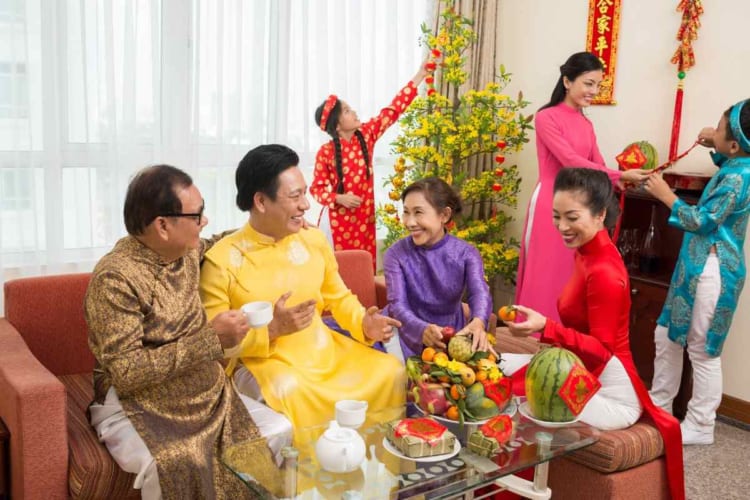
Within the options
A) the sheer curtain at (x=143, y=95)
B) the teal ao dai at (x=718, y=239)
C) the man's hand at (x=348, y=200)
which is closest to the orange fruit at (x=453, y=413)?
the teal ao dai at (x=718, y=239)

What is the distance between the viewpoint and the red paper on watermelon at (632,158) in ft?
13.0

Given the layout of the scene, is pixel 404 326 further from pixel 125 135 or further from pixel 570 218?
pixel 125 135

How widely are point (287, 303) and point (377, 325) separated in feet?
1.09

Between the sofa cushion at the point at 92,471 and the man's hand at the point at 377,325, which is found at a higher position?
the man's hand at the point at 377,325

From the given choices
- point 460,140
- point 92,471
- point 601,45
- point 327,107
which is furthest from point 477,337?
point 601,45

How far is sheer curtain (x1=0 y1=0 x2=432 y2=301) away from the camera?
378 centimetres

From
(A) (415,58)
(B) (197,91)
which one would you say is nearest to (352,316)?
(B) (197,91)

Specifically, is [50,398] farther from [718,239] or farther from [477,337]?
[718,239]

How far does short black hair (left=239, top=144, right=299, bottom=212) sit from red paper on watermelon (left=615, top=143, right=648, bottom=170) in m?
2.21

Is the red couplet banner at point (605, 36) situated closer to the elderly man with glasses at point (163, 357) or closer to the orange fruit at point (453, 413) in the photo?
the orange fruit at point (453, 413)

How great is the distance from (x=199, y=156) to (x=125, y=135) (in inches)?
18.9

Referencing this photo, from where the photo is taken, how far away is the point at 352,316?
274cm

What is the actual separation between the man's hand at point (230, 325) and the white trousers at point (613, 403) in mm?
1101

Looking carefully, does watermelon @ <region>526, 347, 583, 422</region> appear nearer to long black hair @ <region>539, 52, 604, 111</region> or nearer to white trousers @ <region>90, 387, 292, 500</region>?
white trousers @ <region>90, 387, 292, 500</region>
